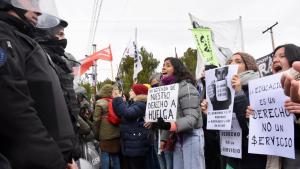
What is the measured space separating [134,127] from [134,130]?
1.9 inches

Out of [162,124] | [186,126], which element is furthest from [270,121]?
[162,124]

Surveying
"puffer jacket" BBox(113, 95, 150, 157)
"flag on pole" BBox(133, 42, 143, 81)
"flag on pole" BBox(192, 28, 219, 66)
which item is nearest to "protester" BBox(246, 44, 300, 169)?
"puffer jacket" BBox(113, 95, 150, 157)

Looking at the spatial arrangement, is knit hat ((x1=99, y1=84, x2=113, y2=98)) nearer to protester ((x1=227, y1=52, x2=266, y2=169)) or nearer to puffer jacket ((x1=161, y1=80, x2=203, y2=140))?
puffer jacket ((x1=161, y1=80, x2=203, y2=140))

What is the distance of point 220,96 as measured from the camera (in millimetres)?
4543

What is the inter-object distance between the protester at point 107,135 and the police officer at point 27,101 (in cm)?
491

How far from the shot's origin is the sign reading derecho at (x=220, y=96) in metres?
4.34

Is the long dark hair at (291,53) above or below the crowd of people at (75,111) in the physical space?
above

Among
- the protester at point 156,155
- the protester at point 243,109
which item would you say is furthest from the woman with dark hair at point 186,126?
the protester at point 243,109

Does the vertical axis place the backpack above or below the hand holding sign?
below

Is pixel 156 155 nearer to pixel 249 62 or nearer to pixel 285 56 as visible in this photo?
pixel 249 62

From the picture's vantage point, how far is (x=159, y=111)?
5375 mm

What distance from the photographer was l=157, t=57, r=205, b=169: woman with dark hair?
15.9 ft

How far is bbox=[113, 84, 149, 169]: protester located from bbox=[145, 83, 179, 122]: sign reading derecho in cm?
78

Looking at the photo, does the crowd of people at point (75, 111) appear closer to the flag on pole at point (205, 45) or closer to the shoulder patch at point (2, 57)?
the shoulder patch at point (2, 57)
